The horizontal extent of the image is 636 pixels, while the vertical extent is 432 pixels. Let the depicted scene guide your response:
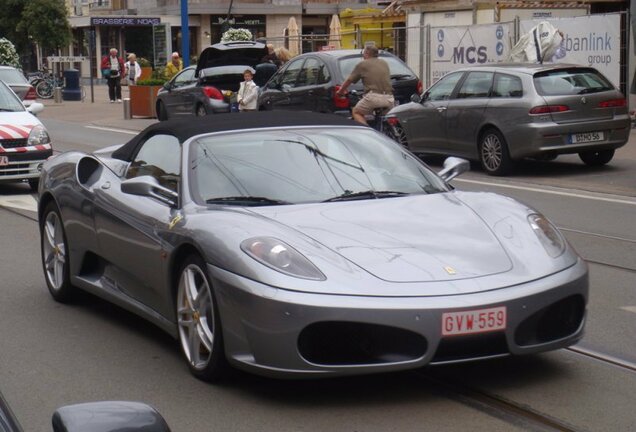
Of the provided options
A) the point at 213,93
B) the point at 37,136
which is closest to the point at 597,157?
the point at 37,136

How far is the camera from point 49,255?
7.96m

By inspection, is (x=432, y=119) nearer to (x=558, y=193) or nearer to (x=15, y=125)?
(x=558, y=193)

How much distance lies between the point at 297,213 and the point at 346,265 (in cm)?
69

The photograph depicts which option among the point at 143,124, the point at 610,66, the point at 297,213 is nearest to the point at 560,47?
the point at 610,66

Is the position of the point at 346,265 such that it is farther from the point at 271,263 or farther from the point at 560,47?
the point at 560,47

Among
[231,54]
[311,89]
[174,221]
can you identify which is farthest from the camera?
[231,54]

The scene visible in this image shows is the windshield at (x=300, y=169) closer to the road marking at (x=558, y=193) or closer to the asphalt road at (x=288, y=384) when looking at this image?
the asphalt road at (x=288, y=384)

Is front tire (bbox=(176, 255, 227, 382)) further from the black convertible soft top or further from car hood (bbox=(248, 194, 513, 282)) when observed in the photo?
the black convertible soft top

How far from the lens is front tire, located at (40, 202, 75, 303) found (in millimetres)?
7625

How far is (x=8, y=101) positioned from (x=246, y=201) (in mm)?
10159

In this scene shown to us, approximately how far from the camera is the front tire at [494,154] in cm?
1568

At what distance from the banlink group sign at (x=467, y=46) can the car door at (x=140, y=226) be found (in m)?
17.4

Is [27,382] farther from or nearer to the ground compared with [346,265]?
nearer to the ground

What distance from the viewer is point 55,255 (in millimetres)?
7824
